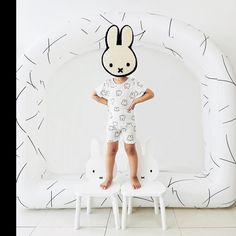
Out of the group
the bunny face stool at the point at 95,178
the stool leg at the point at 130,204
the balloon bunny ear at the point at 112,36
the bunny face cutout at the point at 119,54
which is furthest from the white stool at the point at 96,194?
the balloon bunny ear at the point at 112,36

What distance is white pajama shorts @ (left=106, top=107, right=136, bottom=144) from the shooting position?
5.12ft

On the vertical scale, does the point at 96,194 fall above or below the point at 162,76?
below

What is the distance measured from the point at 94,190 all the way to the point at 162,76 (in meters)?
0.83

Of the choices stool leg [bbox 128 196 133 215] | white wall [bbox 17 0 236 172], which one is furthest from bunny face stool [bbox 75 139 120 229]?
white wall [bbox 17 0 236 172]

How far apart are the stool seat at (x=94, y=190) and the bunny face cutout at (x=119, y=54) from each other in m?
0.55

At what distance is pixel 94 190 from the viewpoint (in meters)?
1.51

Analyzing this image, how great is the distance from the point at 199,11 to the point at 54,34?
0.90m

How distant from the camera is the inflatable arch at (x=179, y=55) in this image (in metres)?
1.65

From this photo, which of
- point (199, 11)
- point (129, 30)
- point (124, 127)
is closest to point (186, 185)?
point (124, 127)

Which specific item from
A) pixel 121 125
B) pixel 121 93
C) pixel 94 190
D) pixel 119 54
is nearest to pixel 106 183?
pixel 94 190

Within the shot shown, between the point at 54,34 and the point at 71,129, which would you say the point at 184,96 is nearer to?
the point at 71,129

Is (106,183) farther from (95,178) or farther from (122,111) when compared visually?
(122,111)

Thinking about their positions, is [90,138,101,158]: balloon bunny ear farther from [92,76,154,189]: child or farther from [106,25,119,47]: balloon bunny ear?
[106,25,119,47]: balloon bunny ear

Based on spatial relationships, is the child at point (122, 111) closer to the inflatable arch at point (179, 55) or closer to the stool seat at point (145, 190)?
the stool seat at point (145, 190)
